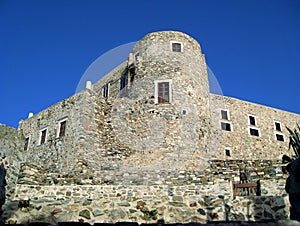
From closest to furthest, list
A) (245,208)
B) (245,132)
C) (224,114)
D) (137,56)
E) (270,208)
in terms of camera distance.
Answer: (270,208)
(245,208)
(137,56)
(224,114)
(245,132)

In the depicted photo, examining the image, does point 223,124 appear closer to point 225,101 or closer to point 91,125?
point 225,101

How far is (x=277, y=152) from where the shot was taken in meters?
26.8

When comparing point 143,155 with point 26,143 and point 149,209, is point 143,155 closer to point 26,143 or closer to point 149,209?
point 26,143

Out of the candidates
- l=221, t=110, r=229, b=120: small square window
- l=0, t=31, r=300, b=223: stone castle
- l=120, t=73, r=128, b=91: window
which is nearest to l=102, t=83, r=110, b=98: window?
l=0, t=31, r=300, b=223: stone castle

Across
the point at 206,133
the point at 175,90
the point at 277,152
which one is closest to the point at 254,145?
the point at 277,152

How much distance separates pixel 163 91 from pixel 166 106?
1.17 m

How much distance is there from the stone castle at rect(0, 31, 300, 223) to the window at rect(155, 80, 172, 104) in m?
0.06

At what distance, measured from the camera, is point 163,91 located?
18078mm

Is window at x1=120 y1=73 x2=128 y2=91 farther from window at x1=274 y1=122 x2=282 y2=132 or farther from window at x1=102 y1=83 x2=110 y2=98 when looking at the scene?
window at x1=274 y1=122 x2=282 y2=132

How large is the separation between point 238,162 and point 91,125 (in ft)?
25.9

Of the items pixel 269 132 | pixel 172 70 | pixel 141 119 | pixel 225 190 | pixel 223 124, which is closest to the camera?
pixel 225 190

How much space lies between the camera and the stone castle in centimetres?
533

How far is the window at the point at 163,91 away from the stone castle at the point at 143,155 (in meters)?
0.06

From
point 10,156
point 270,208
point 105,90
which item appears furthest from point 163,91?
point 270,208
